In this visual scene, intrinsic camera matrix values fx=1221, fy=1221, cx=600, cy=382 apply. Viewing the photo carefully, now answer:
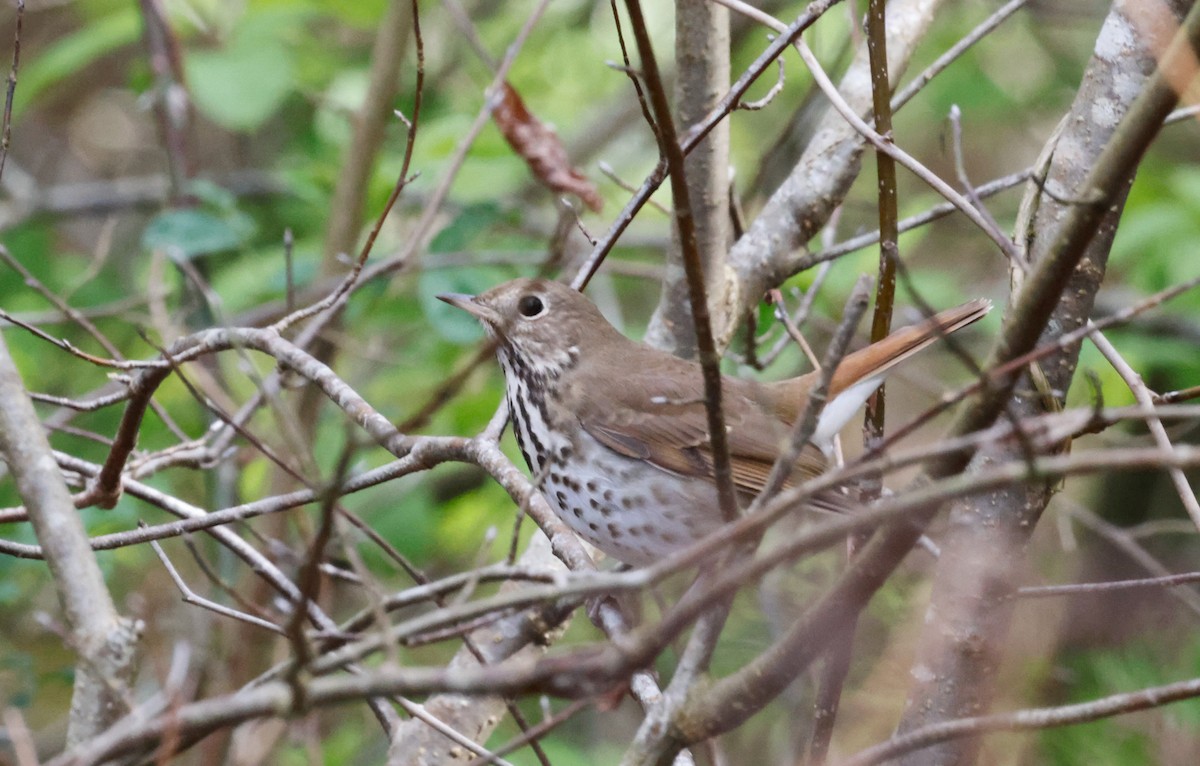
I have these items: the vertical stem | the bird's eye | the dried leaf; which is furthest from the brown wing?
the vertical stem

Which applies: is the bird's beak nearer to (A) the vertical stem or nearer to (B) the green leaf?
(B) the green leaf

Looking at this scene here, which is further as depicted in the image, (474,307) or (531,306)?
(531,306)

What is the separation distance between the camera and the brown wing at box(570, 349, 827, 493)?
334 cm

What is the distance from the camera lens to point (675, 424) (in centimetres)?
346

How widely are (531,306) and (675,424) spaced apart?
1.81ft

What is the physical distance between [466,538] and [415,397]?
70 centimetres

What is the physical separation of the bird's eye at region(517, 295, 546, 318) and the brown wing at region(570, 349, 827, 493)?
0.26m

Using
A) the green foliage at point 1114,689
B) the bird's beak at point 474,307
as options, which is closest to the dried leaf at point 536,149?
the bird's beak at point 474,307

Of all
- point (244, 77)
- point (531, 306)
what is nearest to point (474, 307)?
point (531, 306)

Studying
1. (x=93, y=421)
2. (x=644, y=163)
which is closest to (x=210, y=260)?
(x=93, y=421)

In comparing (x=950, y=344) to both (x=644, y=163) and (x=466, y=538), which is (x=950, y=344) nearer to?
(x=466, y=538)

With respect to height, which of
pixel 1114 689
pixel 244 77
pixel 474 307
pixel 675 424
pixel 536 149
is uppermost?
pixel 244 77

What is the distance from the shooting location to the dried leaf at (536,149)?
3938mm

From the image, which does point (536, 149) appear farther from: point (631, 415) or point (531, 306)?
point (631, 415)
